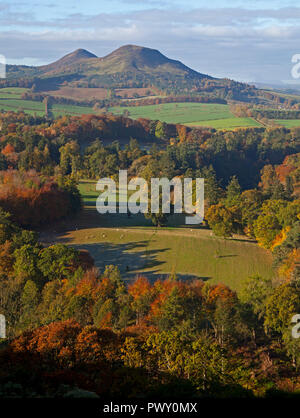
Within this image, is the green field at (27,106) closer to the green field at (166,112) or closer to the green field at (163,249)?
the green field at (166,112)

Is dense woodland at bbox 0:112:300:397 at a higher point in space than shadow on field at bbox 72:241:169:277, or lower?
higher

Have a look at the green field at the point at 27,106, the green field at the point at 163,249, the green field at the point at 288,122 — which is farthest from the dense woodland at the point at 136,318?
the green field at the point at 288,122

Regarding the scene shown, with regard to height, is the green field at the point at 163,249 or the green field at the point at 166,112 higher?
the green field at the point at 166,112

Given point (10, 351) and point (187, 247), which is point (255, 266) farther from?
point (10, 351)

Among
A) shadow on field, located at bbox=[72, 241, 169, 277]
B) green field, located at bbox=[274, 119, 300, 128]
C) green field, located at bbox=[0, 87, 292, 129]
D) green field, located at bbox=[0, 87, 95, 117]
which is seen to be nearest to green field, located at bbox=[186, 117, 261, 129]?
green field, located at bbox=[0, 87, 292, 129]

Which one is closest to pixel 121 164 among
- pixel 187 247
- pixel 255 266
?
pixel 187 247

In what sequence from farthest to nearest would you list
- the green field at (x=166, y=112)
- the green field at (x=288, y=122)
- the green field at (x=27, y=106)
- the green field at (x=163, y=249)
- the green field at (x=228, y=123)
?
the green field at (x=288, y=122) → the green field at (x=228, y=123) → the green field at (x=166, y=112) → the green field at (x=27, y=106) → the green field at (x=163, y=249)

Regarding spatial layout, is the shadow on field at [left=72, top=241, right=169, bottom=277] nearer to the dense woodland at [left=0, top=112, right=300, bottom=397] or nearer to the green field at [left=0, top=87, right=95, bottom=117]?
the dense woodland at [left=0, top=112, right=300, bottom=397]

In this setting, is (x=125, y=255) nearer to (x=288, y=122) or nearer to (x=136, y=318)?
(x=136, y=318)
